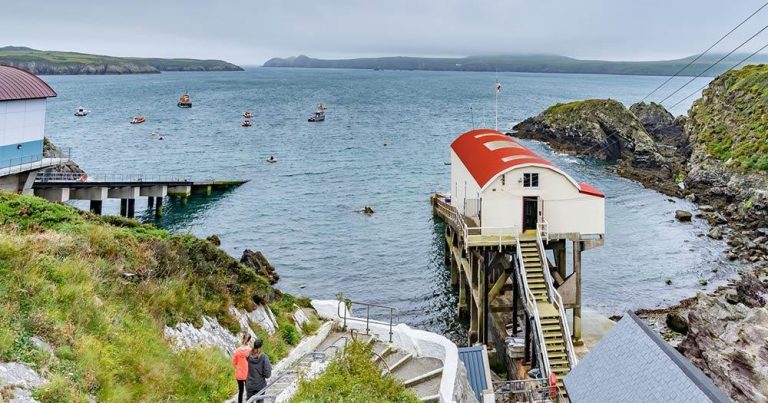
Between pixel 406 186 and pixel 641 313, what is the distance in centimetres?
3438

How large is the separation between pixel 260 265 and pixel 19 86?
686 inches

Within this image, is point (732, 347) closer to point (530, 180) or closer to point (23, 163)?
point (530, 180)

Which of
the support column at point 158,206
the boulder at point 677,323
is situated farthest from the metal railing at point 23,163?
the boulder at point 677,323

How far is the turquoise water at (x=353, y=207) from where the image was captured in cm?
3925

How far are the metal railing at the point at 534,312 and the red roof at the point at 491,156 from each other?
380 cm

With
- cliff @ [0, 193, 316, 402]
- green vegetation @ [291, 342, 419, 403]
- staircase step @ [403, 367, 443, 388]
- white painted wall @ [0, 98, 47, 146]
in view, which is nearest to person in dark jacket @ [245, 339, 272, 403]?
green vegetation @ [291, 342, 419, 403]

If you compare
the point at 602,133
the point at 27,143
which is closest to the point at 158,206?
the point at 27,143

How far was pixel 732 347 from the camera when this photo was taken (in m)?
21.8

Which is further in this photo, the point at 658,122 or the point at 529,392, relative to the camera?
the point at 658,122

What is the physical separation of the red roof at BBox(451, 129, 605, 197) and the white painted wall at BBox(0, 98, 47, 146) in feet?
84.2

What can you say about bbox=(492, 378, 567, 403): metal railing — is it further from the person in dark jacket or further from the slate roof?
the person in dark jacket

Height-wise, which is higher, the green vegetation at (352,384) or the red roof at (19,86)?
the red roof at (19,86)

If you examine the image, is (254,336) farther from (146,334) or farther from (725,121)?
(725,121)

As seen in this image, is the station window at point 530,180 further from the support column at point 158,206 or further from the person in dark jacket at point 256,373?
the support column at point 158,206
